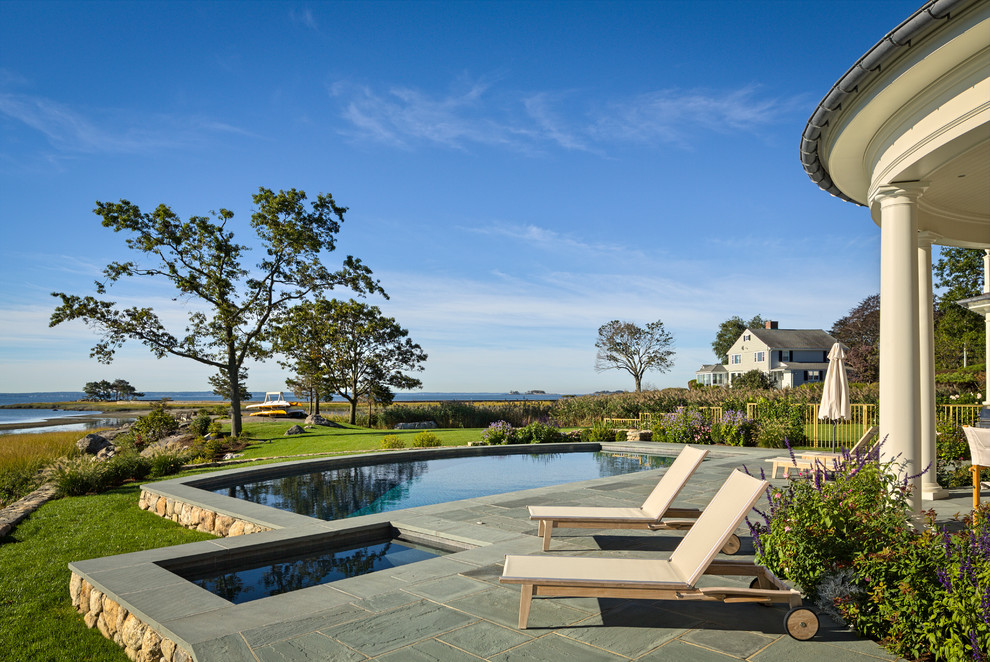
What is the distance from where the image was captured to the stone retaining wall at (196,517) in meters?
7.75

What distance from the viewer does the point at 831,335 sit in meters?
56.2

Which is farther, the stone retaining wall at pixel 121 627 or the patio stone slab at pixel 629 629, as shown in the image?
the stone retaining wall at pixel 121 627

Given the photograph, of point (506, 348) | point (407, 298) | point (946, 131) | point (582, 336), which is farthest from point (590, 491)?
point (582, 336)

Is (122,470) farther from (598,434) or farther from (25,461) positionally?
(598,434)

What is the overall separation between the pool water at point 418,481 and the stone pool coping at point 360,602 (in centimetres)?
249

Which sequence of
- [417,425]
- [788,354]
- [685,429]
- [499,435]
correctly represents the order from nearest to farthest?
[685,429]
[499,435]
[417,425]
[788,354]

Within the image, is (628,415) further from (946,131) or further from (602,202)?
(946,131)

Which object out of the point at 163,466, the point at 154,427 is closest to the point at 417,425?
the point at 154,427

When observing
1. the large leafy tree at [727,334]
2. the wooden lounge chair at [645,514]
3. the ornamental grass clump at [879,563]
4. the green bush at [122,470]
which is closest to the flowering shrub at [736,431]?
the wooden lounge chair at [645,514]

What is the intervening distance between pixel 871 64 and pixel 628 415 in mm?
21944

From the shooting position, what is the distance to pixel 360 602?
435 centimetres

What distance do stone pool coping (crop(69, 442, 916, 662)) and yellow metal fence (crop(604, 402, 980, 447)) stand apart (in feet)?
34.3

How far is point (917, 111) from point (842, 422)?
2197 cm

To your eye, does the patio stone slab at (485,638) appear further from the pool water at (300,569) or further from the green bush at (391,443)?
the green bush at (391,443)
